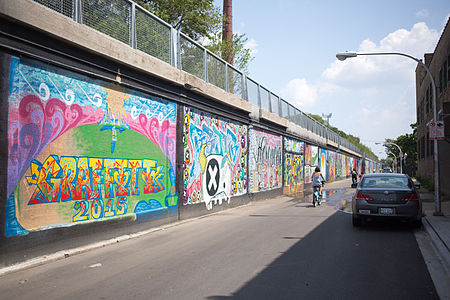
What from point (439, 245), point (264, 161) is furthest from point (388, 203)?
point (264, 161)

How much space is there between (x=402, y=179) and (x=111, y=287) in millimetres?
8888

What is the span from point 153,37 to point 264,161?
38.9ft

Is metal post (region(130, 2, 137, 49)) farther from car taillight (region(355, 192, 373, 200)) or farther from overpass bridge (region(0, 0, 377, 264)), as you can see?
car taillight (region(355, 192, 373, 200))

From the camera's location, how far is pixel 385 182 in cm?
1120

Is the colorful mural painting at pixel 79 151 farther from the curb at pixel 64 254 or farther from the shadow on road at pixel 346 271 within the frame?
the shadow on road at pixel 346 271

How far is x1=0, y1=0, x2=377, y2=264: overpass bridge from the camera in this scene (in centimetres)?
697

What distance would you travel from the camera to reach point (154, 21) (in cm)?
1150

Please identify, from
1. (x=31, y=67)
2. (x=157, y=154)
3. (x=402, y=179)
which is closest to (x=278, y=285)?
(x=31, y=67)

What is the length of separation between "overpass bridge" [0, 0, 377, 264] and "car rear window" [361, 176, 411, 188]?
18.3 feet

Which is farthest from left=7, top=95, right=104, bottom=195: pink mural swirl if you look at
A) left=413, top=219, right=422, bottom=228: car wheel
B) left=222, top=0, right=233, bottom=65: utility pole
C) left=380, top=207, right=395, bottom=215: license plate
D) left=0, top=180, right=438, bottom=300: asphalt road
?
left=222, top=0, right=233, bottom=65: utility pole

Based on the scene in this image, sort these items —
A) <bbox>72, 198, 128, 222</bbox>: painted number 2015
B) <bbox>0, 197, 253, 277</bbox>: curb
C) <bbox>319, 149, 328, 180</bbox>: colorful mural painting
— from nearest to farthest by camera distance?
<bbox>0, 197, 253, 277</bbox>: curb, <bbox>72, 198, 128, 222</bbox>: painted number 2015, <bbox>319, 149, 328, 180</bbox>: colorful mural painting

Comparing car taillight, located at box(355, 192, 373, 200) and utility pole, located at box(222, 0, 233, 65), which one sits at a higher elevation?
utility pole, located at box(222, 0, 233, 65)

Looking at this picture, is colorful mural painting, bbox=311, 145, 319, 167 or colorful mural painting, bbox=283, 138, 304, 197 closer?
colorful mural painting, bbox=283, 138, 304, 197

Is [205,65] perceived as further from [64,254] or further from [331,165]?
[331,165]
